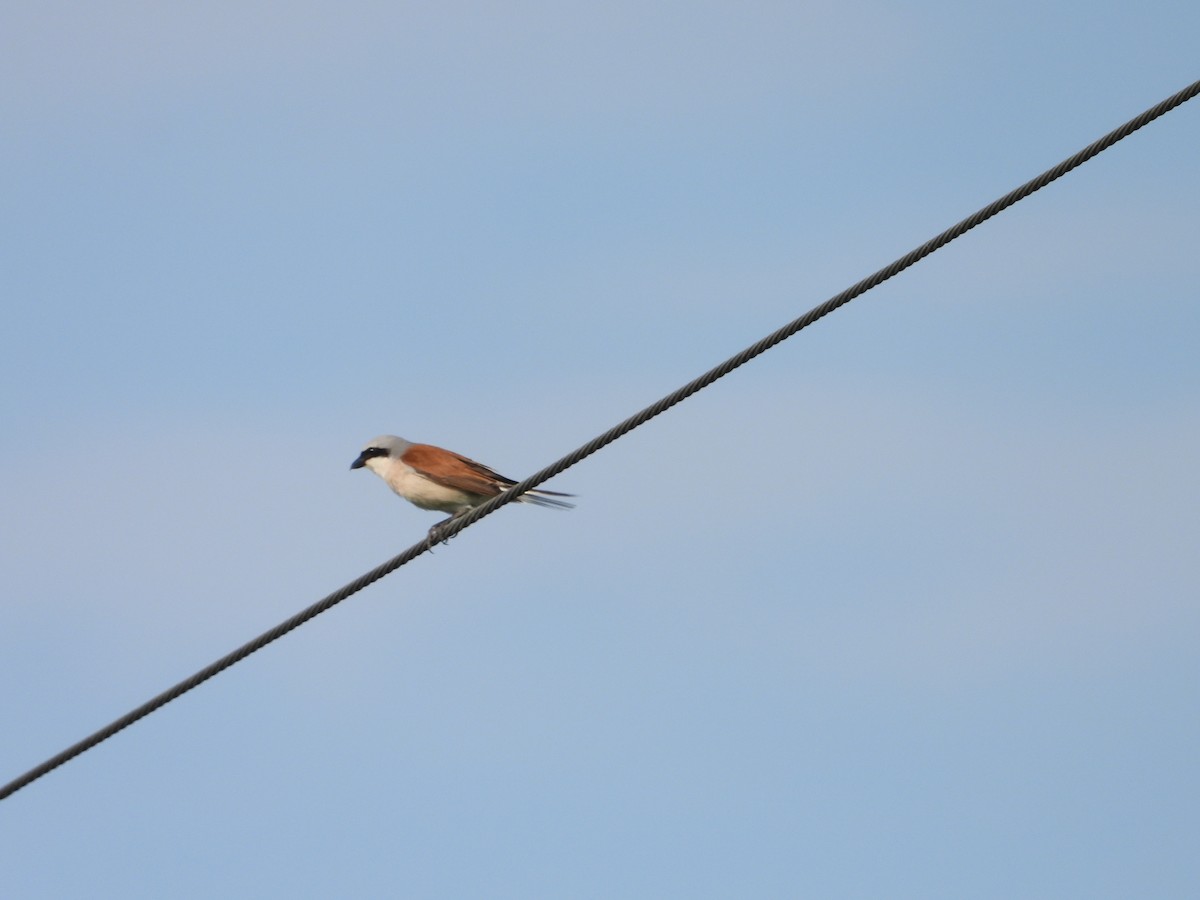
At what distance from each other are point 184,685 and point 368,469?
15.2ft

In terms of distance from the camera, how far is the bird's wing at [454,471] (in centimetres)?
954

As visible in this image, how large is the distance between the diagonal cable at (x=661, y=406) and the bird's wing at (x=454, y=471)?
10.1 feet

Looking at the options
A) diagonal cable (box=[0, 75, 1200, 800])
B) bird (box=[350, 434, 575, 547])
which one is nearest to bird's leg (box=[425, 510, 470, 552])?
bird (box=[350, 434, 575, 547])

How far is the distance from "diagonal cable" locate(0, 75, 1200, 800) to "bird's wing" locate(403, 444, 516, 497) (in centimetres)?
307

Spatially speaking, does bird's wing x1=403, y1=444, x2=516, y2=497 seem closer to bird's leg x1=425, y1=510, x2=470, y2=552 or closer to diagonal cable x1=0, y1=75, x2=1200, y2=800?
bird's leg x1=425, y1=510, x2=470, y2=552

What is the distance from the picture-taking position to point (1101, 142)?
492cm

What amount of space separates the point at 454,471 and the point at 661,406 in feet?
14.2

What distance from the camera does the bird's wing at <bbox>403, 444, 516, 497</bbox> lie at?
9.54 m

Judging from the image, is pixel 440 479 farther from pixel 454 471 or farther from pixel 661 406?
pixel 661 406

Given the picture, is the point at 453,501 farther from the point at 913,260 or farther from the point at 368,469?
the point at 913,260

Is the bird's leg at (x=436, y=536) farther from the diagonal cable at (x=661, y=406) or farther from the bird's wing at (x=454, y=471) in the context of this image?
the diagonal cable at (x=661, y=406)

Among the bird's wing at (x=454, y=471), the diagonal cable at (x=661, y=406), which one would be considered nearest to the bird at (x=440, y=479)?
the bird's wing at (x=454, y=471)

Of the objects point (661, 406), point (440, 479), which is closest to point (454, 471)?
point (440, 479)

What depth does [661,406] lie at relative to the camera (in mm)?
5426
